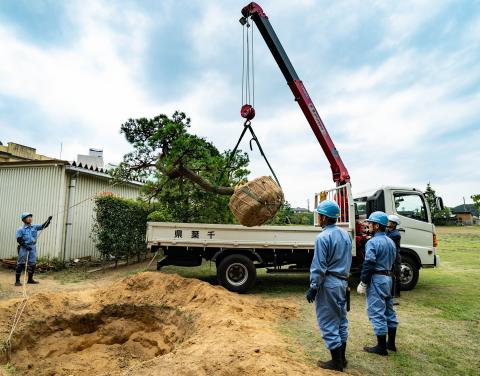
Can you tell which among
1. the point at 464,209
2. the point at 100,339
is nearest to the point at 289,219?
the point at 100,339

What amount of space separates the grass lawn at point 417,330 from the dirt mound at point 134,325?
0.48 metres

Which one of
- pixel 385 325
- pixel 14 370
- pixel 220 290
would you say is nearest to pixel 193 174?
pixel 220 290

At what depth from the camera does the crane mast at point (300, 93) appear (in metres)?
8.03

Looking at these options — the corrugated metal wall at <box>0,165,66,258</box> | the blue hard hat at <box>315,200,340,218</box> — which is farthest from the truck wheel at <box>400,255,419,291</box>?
the corrugated metal wall at <box>0,165,66,258</box>

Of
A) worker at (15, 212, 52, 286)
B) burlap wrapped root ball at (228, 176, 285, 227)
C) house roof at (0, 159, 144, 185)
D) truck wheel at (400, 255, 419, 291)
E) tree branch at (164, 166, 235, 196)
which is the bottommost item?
truck wheel at (400, 255, 419, 291)

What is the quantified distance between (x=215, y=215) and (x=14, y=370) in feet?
22.2

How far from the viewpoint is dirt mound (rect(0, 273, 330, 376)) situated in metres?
4.79

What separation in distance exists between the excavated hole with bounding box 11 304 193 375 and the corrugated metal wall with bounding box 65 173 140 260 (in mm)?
5101

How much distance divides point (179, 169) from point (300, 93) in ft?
11.5

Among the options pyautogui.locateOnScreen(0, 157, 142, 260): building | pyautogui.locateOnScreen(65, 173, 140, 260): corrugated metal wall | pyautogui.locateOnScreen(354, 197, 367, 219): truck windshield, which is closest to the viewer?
pyautogui.locateOnScreen(354, 197, 367, 219): truck windshield

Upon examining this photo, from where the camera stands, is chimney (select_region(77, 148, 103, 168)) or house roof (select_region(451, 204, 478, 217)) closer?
chimney (select_region(77, 148, 103, 168))

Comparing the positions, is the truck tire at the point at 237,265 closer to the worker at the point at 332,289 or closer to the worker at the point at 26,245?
the worker at the point at 332,289

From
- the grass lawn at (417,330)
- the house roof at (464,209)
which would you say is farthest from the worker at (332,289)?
the house roof at (464,209)

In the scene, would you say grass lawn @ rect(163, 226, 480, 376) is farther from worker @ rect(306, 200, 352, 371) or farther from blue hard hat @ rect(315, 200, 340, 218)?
blue hard hat @ rect(315, 200, 340, 218)
